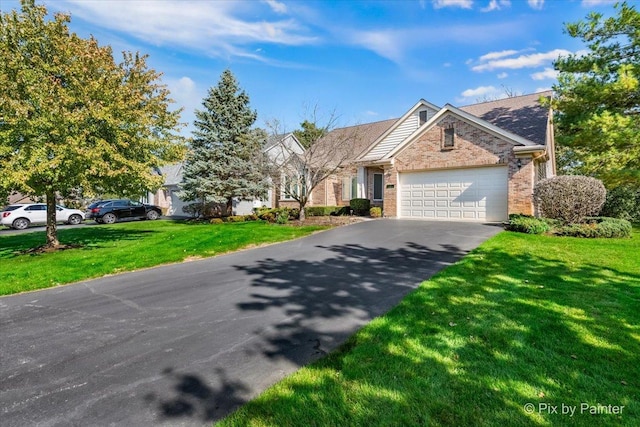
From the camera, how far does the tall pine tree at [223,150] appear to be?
1969 centimetres

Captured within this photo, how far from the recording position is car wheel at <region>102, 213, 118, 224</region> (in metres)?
22.4

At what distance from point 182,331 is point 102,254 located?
307 inches

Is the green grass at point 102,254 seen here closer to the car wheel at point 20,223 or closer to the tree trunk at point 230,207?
the tree trunk at point 230,207

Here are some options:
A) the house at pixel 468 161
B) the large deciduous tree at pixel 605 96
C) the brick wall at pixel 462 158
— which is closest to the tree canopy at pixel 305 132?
the house at pixel 468 161

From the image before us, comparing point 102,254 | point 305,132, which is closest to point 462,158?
point 305,132

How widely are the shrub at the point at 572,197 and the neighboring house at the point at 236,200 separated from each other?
37.4 feet

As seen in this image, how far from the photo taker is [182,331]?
429 centimetres

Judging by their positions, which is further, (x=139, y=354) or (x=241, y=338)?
(x=241, y=338)

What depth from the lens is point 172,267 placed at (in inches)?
333

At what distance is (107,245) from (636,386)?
47.1 ft

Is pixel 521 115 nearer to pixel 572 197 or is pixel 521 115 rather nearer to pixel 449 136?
pixel 449 136

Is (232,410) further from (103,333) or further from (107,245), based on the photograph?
(107,245)

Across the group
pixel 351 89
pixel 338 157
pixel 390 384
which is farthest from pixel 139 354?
pixel 351 89

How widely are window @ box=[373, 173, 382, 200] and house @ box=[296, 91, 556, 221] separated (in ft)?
4.68
